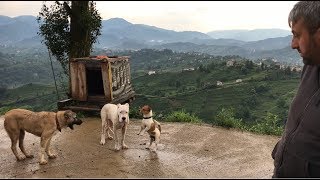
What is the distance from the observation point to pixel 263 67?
8950 centimetres

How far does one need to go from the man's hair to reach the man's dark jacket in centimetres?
51

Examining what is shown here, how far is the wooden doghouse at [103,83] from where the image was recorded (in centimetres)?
1164

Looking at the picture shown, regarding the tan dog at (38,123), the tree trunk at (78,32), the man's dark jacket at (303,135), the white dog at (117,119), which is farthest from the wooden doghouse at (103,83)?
the man's dark jacket at (303,135)

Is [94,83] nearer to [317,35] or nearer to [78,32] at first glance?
[78,32]

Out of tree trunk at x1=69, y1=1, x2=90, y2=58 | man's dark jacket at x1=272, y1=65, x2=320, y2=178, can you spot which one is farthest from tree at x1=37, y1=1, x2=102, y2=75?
man's dark jacket at x1=272, y1=65, x2=320, y2=178

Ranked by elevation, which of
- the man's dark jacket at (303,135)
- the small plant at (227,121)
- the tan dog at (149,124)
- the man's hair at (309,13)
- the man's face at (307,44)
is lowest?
the small plant at (227,121)

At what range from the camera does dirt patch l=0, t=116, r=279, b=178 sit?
22.6ft

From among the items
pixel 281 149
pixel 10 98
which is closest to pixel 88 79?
pixel 281 149

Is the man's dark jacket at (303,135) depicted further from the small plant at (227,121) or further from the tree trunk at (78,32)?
the tree trunk at (78,32)

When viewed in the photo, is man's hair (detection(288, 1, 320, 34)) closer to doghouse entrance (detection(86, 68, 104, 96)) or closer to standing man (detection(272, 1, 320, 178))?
standing man (detection(272, 1, 320, 178))

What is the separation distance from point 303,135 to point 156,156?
18.7 ft

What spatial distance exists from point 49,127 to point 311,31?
5.92 meters

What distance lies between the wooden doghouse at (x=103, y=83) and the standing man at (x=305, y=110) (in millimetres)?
9139

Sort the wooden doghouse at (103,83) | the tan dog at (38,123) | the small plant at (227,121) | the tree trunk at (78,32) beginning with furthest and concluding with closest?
the tree trunk at (78,32)
the wooden doghouse at (103,83)
the small plant at (227,121)
the tan dog at (38,123)
